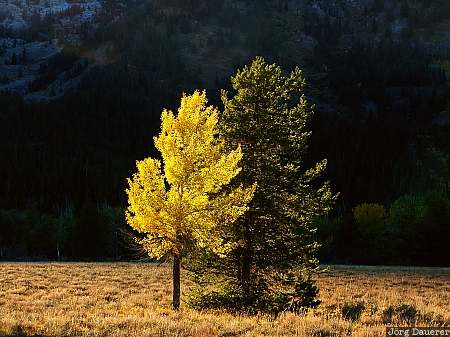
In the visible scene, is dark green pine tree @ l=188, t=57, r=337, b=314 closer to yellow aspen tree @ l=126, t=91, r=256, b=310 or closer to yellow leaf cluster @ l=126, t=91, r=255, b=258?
yellow aspen tree @ l=126, t=91, r=256, b=310

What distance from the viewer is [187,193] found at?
1730cm

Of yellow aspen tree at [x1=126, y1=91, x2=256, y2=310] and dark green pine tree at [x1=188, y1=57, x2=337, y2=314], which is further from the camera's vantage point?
dark green pine tree at [x1=188, y1=57, x2=337, y2=314]

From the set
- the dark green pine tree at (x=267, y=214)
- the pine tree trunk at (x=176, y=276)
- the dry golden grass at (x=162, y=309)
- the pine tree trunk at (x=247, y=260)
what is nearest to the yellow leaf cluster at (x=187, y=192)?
the pine tree trunk at (x=176, y=276)

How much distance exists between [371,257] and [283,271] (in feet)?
209

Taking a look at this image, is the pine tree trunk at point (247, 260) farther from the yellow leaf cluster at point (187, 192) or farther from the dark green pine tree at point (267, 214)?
the yellow leaf cluster at point (187, 192)

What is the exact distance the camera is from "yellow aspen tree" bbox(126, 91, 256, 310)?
56.5 ft

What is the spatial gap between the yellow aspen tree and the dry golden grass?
2.66 m

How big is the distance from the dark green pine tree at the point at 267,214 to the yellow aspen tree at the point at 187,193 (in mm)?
1154

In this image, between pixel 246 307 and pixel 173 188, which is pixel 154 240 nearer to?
pixel 173 188

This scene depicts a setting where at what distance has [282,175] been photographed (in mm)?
18938

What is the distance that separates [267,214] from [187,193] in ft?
11.3

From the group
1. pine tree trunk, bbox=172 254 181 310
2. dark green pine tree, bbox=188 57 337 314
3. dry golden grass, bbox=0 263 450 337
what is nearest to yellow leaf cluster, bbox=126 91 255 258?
pine tree trunk, bbox=172 254 181 310

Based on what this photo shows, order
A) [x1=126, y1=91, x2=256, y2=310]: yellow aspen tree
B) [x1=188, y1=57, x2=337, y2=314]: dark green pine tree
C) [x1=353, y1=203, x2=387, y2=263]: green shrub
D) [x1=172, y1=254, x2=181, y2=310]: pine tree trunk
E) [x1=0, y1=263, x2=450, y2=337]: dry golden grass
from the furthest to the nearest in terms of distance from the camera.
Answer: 1. [x1=353, y1=203, x2=387, y2=263]: green shrub
2. [x1=172, y1=254, x2=181, y2=310]: pine tree trunk
3. [x1=188, y1=57, x2=337, y2=314]: dark green pine tree
4. [x1=126, y1=91, x2=256, y2=310]: yellow aspen tree
5. [x1=0, y1=263, x2=450, y2=337]: dry golden grass

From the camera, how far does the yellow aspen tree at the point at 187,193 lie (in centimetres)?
1722
